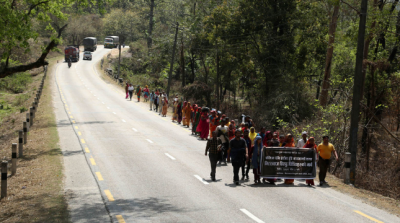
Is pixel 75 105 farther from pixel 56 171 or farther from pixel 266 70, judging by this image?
pixel 56 171

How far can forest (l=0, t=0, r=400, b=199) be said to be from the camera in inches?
753

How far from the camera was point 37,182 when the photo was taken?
12.8 metres

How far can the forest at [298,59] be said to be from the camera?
19.1 meters

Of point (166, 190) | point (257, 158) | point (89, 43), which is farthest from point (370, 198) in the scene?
point (89, 43)

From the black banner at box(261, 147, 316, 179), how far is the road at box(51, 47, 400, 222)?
0.43 meters

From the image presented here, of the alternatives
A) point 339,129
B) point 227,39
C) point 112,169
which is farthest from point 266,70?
point 112,169

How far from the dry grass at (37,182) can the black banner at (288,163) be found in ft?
19.7

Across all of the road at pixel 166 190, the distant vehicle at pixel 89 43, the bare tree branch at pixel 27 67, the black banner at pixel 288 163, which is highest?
the distant vehicle at pixel 89 43

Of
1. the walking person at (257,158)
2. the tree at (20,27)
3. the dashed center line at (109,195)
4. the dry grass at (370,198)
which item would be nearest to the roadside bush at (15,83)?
the tree at (20,27)

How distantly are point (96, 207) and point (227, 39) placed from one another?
27.3 m

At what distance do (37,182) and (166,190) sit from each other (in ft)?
12.9

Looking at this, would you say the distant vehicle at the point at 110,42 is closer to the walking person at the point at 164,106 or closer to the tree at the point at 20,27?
the walking person at the point at 164,106

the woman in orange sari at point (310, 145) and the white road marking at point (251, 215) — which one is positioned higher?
the woman in orange sari at point (310, 145)

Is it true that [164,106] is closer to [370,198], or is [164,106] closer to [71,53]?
[370,198]
